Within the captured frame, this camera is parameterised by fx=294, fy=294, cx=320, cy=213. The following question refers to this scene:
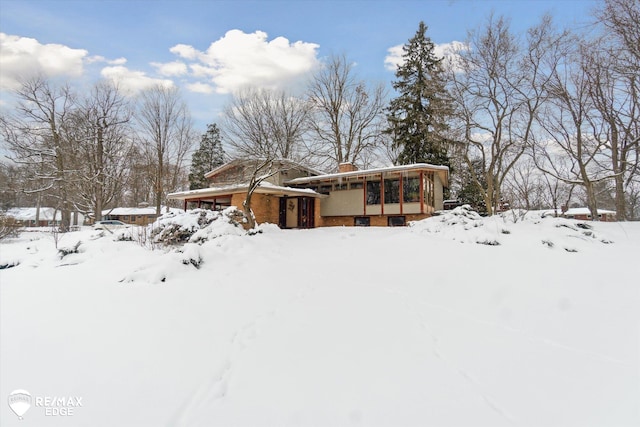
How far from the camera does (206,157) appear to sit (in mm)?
29406

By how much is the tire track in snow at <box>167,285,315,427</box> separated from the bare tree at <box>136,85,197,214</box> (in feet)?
74.0

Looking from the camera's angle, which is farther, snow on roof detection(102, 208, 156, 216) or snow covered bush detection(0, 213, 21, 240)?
snow on roof detection(102, 208, 156, 216)

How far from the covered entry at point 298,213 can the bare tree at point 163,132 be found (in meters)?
11.8

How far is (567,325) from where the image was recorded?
3.36m

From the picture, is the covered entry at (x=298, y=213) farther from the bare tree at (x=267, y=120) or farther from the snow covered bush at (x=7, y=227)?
the snow covered bush at (x=7, y=227)

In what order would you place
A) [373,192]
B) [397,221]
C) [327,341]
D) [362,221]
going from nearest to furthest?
[327,341]
[397,221]
[373,192]
[362,221]

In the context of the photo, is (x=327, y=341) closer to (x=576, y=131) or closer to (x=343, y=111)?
(x=576, y=131)

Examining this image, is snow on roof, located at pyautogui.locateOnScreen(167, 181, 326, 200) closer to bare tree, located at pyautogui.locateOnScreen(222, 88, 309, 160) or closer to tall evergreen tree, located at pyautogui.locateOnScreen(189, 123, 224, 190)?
bare tree, located at pyautogui.locateOnScreen(222, 88, 309, 160)

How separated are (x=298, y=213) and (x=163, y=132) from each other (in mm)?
14823

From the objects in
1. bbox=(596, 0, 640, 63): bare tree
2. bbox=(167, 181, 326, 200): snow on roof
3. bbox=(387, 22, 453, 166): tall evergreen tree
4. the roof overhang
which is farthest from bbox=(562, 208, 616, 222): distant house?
bbox=(167, 181, 326, 200): snow on roof

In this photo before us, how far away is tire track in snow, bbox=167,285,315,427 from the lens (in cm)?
192

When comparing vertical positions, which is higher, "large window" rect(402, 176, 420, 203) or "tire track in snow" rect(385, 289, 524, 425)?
"large window" rect(402, 176, 420, 203)

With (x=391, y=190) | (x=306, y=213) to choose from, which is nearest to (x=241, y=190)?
(x=306, y=213)

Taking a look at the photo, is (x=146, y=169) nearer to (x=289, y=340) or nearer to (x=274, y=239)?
(x=274, y=239)
